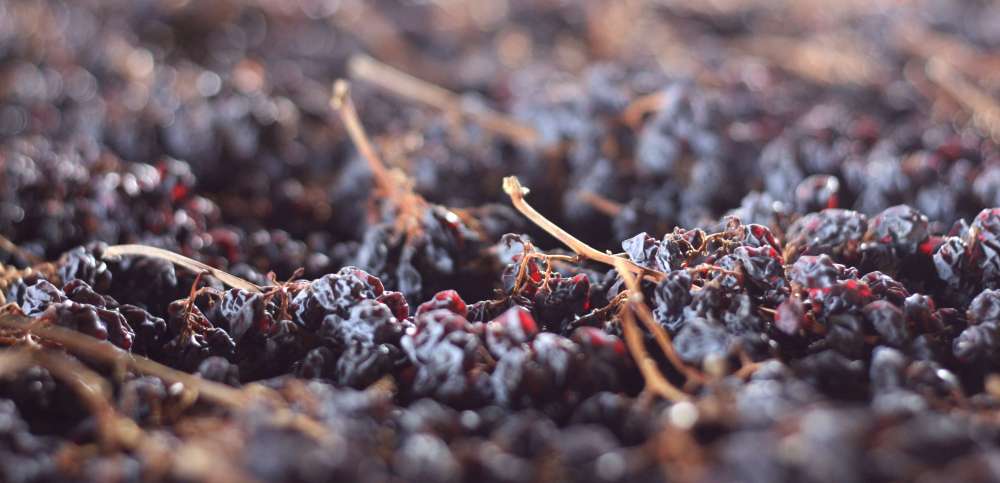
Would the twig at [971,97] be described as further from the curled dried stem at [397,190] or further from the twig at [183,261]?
the twig at [183,261]

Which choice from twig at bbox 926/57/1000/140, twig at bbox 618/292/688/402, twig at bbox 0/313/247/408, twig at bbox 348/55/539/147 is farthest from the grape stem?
twig at bbox 926/57/1000/140

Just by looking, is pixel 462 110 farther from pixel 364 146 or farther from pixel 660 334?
pixel 660 334

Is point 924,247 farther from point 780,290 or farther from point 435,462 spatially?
point 435,462

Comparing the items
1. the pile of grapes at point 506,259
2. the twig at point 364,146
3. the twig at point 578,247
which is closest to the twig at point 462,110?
the pile of grapes at point 506,259

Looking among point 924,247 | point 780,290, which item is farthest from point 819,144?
point 780,290

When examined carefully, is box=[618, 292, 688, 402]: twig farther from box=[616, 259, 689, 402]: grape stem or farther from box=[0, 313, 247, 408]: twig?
box=[0, 313, 247, 408]: twig

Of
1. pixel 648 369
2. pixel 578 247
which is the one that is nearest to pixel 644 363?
pixel 648 369
